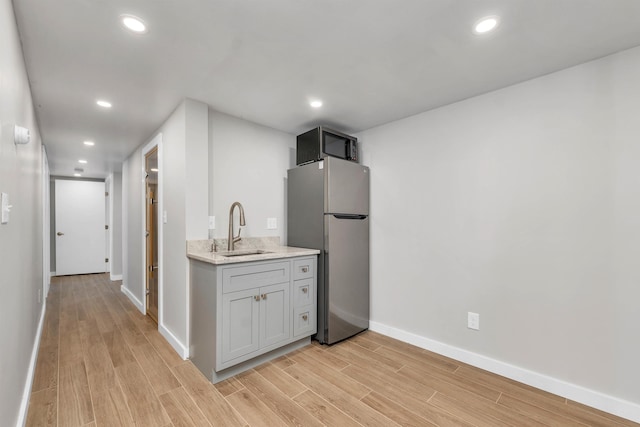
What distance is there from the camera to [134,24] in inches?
58.6

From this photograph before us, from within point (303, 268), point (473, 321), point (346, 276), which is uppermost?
point (303, 268)

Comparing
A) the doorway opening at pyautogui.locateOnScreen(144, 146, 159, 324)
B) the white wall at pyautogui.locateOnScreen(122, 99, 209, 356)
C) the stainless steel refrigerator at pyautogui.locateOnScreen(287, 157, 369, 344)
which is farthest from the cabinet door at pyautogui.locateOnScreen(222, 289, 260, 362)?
the doorway opening at pyautogui.locateOnScreen(144, 146, 159, 324)

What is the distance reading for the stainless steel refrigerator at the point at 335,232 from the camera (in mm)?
2656

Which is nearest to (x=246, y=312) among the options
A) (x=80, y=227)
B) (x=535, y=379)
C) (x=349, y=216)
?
(x=349, y=216)

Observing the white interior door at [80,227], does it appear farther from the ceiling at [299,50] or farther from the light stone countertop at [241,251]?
the light stone countertop at [241,251]

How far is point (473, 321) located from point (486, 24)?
6.92ft

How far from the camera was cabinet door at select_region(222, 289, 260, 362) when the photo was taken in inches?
79.8

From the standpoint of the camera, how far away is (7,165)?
1231 mm

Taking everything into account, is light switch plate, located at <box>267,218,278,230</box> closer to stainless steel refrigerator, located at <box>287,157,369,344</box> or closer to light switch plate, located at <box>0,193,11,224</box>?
stainless steel refrigerator, located at <box>287,157,369,344</box>

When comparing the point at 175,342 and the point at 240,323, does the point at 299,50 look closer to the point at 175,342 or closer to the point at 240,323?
the point at 240,323

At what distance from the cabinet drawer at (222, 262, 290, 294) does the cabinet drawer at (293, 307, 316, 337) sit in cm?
36

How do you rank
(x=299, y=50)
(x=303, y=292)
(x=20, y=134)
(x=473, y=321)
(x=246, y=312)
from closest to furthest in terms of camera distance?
(x=20, y=134) < (x=299, y=50) < (x=246, y=312) < (x=473, y=321) < (x=303, y=292)

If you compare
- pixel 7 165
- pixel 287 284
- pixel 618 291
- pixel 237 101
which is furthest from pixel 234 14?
pixel 618 291

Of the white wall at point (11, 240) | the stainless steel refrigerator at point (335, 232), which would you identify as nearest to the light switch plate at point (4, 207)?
the white wall at point (11, 240)
